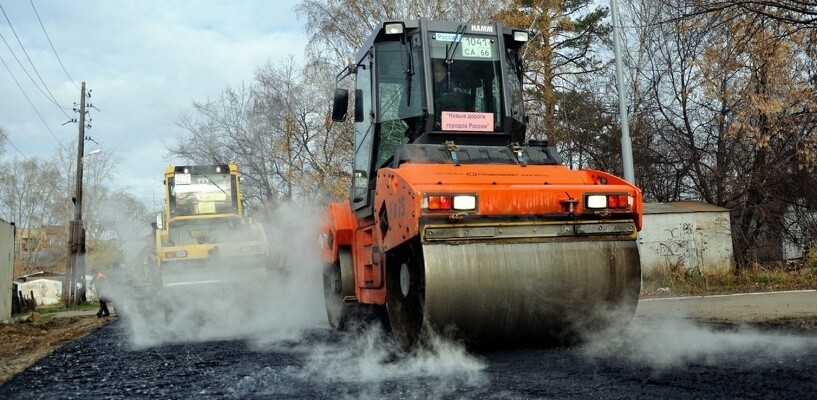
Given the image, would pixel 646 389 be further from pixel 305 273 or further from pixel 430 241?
pixel 305 273

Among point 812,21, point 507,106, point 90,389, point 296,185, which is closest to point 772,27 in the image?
point 812,21

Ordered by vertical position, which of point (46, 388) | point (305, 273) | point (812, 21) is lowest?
point (46, 388)

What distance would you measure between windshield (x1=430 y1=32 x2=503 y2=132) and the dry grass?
9.29m

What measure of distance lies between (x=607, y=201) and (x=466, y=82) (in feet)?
7.14

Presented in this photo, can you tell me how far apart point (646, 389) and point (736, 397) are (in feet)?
1.75

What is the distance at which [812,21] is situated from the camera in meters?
10.6

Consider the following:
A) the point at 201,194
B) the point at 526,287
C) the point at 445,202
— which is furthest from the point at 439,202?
the point at 201,194

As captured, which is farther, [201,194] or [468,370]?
[201,194]

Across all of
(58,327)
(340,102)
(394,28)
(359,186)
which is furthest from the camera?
(58,327)

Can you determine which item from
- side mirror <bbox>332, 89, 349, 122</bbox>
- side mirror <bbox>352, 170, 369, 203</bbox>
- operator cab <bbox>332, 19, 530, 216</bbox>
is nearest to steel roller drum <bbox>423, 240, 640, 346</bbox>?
operator cab <bbox>332, 19, 530, 216</bbox>

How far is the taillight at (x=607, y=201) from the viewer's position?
19.9 ft

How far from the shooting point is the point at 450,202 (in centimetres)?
582

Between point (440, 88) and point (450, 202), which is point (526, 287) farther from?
point (440, 88)

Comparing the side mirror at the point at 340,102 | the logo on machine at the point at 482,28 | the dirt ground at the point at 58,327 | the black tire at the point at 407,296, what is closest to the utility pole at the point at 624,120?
the dirt ground at the point at 58,327
